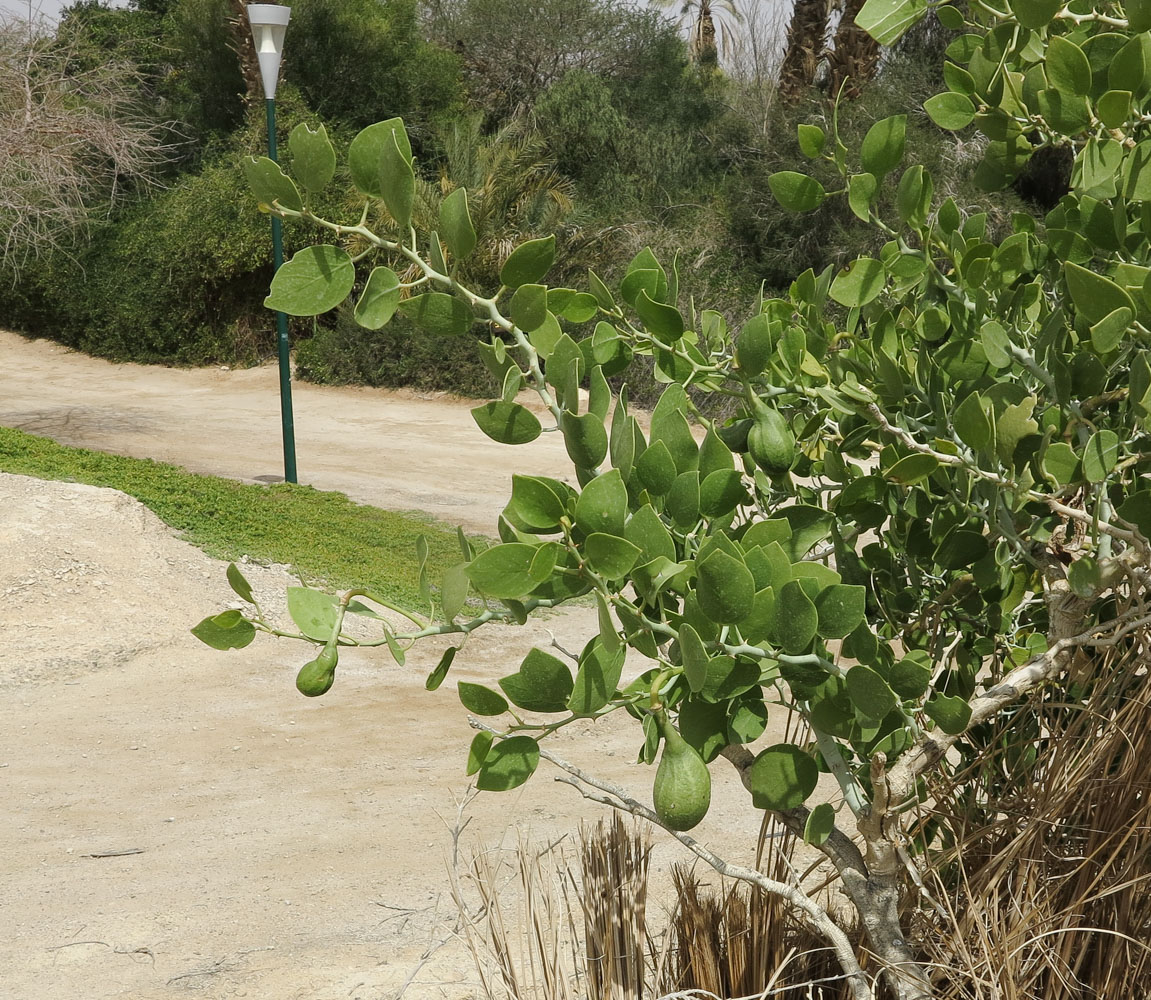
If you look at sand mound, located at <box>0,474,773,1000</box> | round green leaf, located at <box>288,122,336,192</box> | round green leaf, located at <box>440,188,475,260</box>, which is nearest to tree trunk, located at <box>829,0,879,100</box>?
sand mound, located at <box>0,474,773,1000</box>

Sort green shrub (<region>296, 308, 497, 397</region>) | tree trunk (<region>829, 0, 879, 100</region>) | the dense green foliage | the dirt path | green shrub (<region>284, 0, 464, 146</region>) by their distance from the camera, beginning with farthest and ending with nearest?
green shrub (<region>284, 0, 464, 146</region>) < the dense green foliage < tree trunk (<region>829, 0, 879, 100</region>) < green shrub (<region>296, 308, 497, 397</region>) < the dirt path

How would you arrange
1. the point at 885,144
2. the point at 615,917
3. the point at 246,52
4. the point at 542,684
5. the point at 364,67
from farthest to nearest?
the point at 364,67 < the point at 246,52 < the point at 615,917 < the point at 885,144 < the point at 542,684

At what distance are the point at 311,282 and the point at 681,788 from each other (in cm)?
45

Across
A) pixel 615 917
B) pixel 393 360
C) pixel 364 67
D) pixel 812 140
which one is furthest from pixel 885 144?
pixel 364 67

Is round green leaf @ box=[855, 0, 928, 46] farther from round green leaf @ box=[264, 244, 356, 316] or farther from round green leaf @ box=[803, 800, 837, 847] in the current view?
round green leaf @ box=[803, 800, 837, 847]

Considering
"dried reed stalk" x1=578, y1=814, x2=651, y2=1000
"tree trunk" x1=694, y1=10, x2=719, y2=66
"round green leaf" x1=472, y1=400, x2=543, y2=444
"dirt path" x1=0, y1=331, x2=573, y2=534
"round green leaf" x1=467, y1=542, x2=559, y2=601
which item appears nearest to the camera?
"round green leaf" x1=467, y1=542, x2=559, y2=601

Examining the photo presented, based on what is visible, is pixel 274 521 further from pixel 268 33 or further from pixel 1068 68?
pixel 1068 68

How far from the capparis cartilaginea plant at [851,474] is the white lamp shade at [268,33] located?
8.10 meters

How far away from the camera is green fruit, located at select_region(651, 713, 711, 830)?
0.86 metres

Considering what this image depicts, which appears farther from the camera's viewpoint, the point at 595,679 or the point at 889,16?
the point at 889,16

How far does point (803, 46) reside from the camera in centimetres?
1636

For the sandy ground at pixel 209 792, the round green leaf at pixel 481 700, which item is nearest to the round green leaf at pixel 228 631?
the round green leaf at pixel 481 700

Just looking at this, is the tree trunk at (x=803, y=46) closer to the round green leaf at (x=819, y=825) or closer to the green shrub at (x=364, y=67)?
the green shrub at (x=364, y=67)

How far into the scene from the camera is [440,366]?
14672mm
